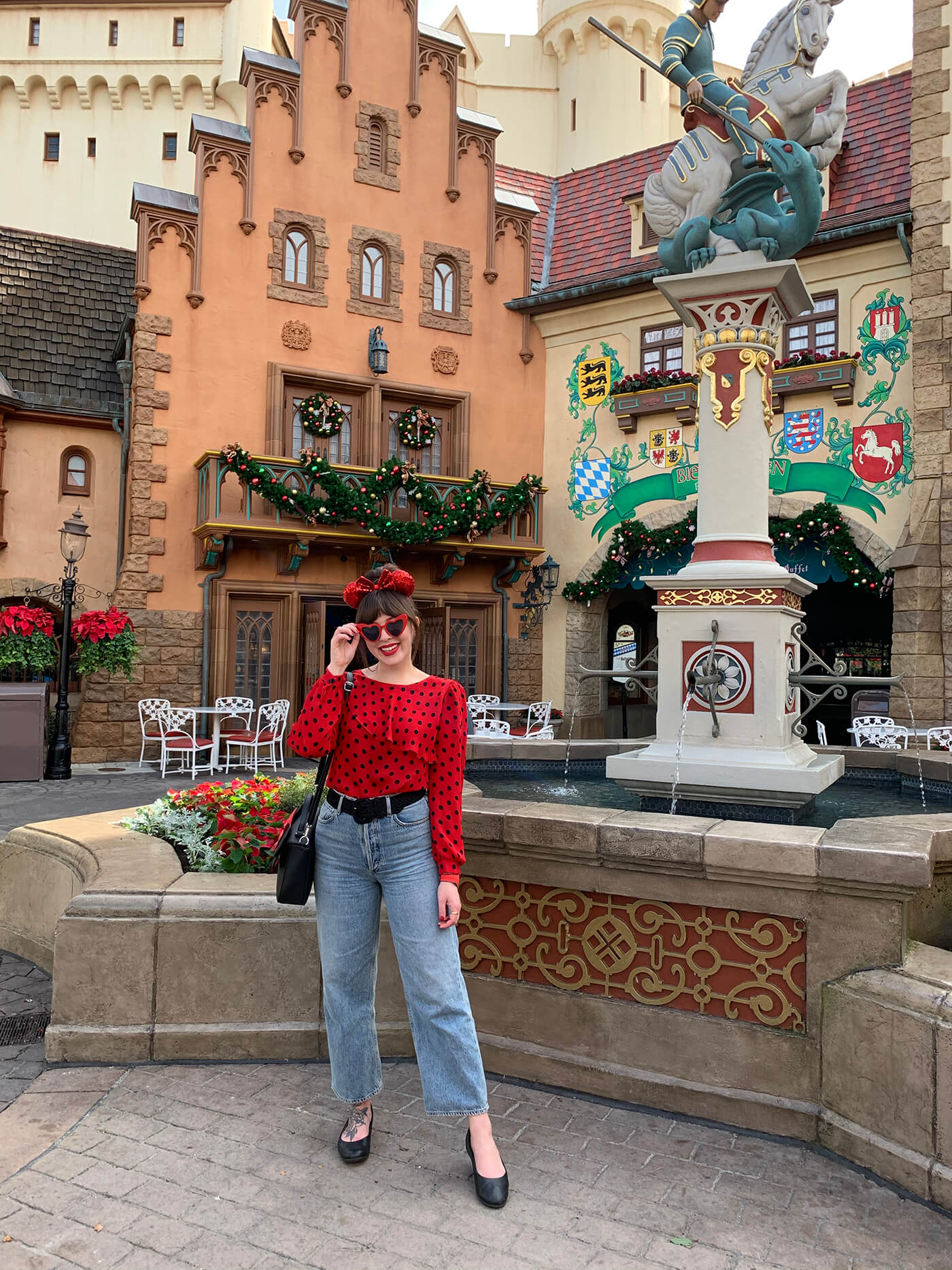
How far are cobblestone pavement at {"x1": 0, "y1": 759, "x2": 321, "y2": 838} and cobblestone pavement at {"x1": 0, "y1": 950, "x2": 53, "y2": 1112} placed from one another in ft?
12.2

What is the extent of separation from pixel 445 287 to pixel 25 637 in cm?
895

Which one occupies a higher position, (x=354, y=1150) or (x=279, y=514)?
(x=279, y=514)

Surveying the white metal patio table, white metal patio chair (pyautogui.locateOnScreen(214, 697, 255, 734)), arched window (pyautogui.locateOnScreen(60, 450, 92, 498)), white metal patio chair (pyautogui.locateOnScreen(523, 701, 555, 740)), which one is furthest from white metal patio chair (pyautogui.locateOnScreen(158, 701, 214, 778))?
white metal patio chair (pyautogui.locateOnScreen(523, 701, 555, 740))

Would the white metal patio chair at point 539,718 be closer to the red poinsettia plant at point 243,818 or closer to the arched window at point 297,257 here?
the arched window at point 297,257

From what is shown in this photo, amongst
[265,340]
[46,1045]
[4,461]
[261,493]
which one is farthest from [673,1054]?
[4,461]

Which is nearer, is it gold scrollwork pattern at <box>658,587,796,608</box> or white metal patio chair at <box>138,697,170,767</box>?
gold scrollwork pattern at <box>658,587,796,608</box>

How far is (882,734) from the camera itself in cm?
1110

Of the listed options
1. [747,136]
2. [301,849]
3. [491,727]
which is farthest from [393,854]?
[491,727]

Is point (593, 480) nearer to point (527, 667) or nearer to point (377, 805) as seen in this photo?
point (527, 667)

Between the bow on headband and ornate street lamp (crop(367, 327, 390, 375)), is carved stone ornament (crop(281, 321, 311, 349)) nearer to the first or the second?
ornate street lamp (crop(367, 327, 390, 375))

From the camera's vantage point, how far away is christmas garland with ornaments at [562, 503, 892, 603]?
1300cm

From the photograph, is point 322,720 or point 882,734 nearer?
point 322,720

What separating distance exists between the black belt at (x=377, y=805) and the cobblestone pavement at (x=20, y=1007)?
5.68 feet

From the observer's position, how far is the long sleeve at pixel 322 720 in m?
2.83
